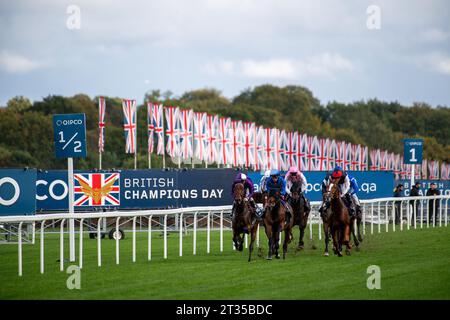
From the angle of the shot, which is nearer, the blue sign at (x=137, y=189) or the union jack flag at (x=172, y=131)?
the blue sign at (x=137, y=189)

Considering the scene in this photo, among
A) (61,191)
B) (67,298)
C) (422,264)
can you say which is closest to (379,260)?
(422,264)

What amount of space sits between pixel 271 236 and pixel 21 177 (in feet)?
25.9

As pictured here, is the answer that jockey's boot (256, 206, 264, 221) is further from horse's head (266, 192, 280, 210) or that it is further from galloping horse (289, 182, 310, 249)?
galloping horse (289, 182, 310, 249)

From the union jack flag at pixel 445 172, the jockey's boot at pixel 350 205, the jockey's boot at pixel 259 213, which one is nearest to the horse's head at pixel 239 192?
the jockey's boot at pixel 259 213

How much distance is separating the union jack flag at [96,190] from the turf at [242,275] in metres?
6.52

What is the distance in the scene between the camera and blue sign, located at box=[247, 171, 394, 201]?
114 feet

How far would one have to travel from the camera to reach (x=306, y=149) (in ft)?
212

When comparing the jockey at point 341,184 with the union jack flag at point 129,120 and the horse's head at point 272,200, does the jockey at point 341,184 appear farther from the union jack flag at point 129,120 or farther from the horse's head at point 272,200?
the union jack flag at point 129,120

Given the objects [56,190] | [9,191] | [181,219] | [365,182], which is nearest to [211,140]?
[365,182]

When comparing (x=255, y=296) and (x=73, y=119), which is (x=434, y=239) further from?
(x=255, y=296)

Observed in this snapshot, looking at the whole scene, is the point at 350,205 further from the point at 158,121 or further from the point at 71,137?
the point at 158,121

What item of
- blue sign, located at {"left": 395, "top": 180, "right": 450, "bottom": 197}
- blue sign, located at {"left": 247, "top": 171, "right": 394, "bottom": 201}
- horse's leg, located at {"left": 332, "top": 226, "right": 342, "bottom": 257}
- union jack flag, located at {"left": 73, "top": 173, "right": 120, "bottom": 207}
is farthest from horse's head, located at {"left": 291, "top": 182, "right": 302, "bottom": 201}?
blue sign, located at {"left": 395, "top": 180, "right": 450, "bottom": 197}

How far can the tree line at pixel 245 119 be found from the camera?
80.2 metres

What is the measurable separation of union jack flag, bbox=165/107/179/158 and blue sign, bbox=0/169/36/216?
2161 cm
